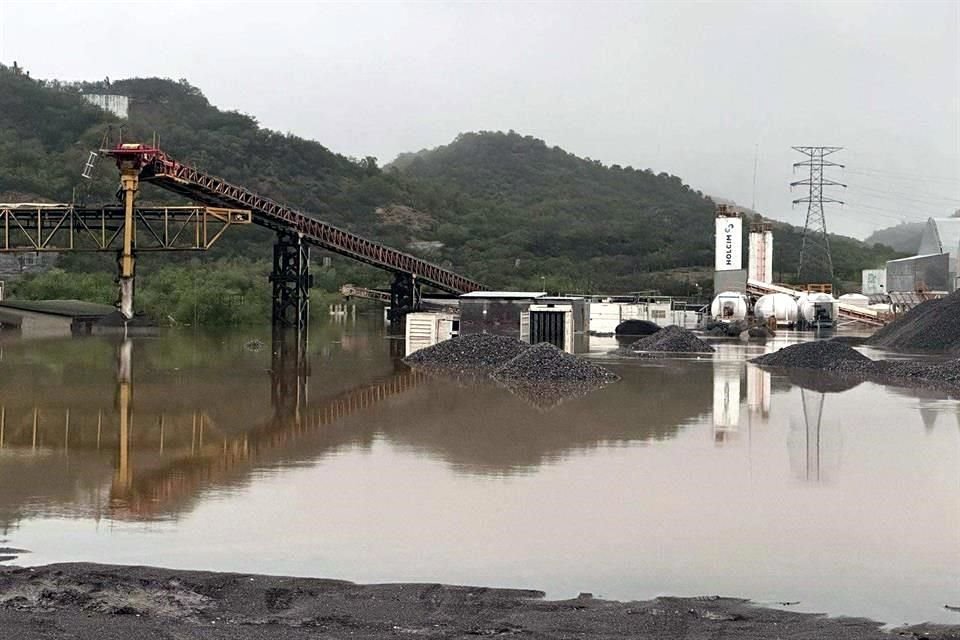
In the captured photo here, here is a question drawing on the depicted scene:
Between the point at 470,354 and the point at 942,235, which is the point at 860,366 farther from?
the point at 942,235

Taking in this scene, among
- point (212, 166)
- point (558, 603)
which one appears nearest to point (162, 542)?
point (558, 603)

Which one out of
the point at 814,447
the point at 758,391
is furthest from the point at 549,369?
the point at 814,447

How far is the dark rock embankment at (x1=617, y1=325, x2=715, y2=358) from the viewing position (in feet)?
144

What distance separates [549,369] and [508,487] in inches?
633

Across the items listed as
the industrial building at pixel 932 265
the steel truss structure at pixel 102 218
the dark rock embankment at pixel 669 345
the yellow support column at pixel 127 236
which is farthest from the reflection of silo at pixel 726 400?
the industrial building at pixel 932 265

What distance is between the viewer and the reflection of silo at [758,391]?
24406 mm

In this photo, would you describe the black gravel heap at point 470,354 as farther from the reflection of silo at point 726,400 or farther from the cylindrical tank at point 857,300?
the cylindrical tank at point 857,300

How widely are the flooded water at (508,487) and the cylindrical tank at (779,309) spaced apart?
43.7 meters

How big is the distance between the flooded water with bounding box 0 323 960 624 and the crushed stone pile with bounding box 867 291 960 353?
63.4ft

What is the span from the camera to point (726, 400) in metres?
26.2

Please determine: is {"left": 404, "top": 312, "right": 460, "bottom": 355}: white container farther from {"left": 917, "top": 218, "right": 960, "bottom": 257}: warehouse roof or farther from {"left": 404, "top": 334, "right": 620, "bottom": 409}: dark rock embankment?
{"left": 917, "top": 218, "right": 960, "bottom": 257}: warehouse roof

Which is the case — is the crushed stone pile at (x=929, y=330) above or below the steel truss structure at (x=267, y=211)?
below

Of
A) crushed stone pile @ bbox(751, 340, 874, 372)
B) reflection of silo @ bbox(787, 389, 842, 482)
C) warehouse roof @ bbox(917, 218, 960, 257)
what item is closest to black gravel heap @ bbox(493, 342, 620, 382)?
reflection of silo @ bbox(787, 389, 842, 482)

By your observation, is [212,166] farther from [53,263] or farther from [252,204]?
[252,204]
